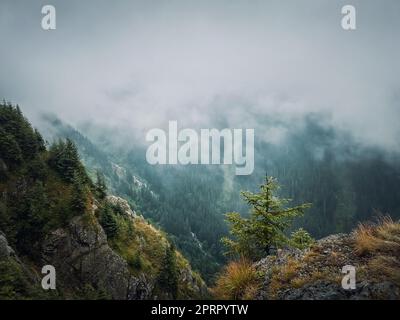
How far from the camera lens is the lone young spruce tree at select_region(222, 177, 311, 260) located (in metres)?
15.8

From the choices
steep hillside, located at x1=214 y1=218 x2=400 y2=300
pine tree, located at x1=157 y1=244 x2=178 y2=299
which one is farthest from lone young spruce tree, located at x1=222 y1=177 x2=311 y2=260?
pine tree, located at x1=157 y1=244 x2=178 y2=299

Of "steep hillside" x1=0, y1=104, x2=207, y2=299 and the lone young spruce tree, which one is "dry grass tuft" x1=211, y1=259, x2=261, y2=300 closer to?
the lone young spruce tree

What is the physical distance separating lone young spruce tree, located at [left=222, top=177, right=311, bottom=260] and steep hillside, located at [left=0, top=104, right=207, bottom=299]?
83.2 feet

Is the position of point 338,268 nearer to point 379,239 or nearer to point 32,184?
point 379,239

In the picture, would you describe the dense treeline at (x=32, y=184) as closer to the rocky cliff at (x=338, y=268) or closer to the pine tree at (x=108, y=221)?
the pine tree at (x=108, y=221)

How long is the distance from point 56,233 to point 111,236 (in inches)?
370

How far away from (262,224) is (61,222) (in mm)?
34150

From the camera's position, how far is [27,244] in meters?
39.3

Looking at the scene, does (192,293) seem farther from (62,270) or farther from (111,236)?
(62,270)

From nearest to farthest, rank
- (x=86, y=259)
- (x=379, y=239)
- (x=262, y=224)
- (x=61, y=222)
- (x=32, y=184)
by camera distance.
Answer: (x=379, y=239) < (x=262, y=224) < (x=61, y=222) < (x=32, y=184) < (x=86, y=259)

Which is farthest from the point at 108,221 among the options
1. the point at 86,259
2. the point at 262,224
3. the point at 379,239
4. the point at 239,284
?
the point at 379,239

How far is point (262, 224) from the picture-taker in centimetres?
1570

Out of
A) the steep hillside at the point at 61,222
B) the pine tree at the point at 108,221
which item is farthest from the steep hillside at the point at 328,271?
the pine tree at the point at 108,221
